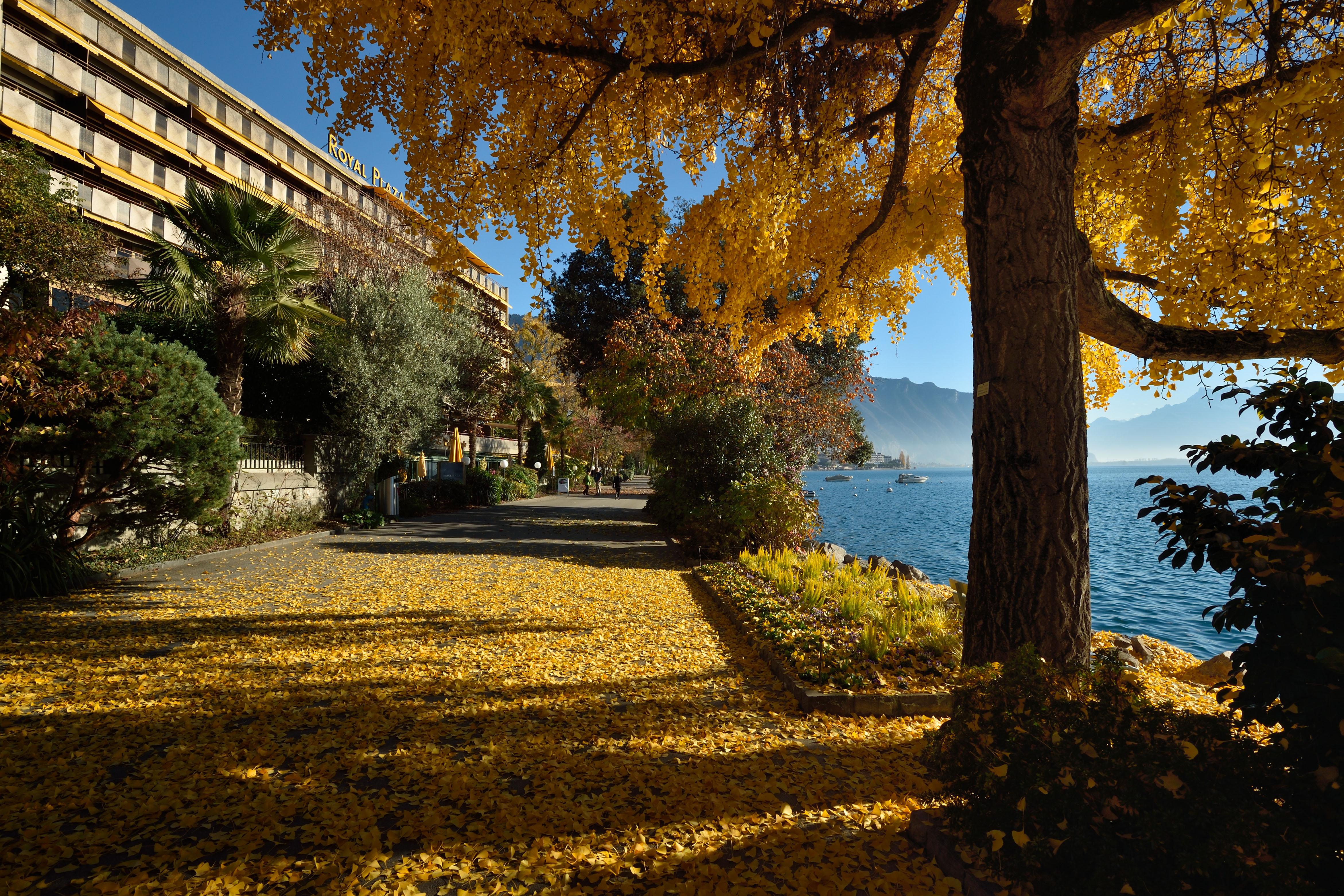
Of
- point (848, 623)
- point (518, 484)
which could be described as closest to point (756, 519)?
point (848, 623)

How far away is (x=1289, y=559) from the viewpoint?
6.38ft

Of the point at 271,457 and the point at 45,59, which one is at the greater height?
the point at 45,59

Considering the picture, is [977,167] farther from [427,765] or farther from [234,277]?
[234,277]

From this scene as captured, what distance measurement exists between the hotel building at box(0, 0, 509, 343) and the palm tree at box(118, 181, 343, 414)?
25.3 ft

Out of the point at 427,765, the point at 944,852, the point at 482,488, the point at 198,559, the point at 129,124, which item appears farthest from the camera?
the point at 129,124

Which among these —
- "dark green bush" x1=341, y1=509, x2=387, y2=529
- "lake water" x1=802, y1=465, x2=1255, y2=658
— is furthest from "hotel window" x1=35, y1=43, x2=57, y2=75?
"lake water" x1=802, y1=465, x2=1255, y2=658

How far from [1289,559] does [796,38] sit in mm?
5299

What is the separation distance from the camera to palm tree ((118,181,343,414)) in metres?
11.8

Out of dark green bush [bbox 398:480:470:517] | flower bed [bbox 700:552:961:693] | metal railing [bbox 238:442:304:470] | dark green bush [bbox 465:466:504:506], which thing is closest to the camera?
flower bed [bbox 700:552:961:693]

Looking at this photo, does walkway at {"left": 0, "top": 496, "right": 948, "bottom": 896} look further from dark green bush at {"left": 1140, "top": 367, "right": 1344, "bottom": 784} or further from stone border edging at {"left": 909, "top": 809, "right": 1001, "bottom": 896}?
dark green bush at {"left": 1140, "top": 367, "right": 1344, "bottom": 784}

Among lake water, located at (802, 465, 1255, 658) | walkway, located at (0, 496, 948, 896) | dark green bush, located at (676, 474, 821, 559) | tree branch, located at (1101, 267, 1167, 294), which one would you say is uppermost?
tree branch, located at (1101, 267, 1167, 294)

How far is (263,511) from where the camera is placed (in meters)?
13.8

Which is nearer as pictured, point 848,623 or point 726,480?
point 848,623

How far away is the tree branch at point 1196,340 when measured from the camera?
15.3 feet
